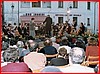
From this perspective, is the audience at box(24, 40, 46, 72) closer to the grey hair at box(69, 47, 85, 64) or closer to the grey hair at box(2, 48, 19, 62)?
the grey hair at box(2, 48, 19, 62)

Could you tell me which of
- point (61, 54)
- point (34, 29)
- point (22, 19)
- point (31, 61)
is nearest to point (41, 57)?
point (31, 61)

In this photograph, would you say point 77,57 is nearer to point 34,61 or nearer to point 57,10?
point 34,61

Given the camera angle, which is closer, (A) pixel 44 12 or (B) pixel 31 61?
(B) pixel 31 61

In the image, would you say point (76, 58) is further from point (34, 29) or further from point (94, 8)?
point (94, 8)

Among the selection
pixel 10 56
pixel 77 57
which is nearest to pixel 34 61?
pixel 10 56

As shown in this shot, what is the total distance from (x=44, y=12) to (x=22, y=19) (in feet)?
9.25

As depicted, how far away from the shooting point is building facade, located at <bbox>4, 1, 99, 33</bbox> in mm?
25672

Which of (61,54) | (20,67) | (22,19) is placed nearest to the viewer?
(20,67)

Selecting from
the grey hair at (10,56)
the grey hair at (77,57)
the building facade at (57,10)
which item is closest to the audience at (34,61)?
the grey hair at (10,56)

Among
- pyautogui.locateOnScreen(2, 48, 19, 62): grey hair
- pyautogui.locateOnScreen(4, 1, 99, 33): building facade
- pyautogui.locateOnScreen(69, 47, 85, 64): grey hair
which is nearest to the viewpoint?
pyautogui.locateOnScreen(2, 48, 19, 62): grey hair

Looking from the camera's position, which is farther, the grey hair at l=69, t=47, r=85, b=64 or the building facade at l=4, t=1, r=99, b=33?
the building facade at l=4, t=1, r=99, b=33

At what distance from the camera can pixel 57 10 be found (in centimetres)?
2744

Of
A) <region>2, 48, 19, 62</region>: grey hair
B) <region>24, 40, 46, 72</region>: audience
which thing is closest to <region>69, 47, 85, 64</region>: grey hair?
<region>24, 40, 46, 72</region>: audience

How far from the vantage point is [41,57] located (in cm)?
359
